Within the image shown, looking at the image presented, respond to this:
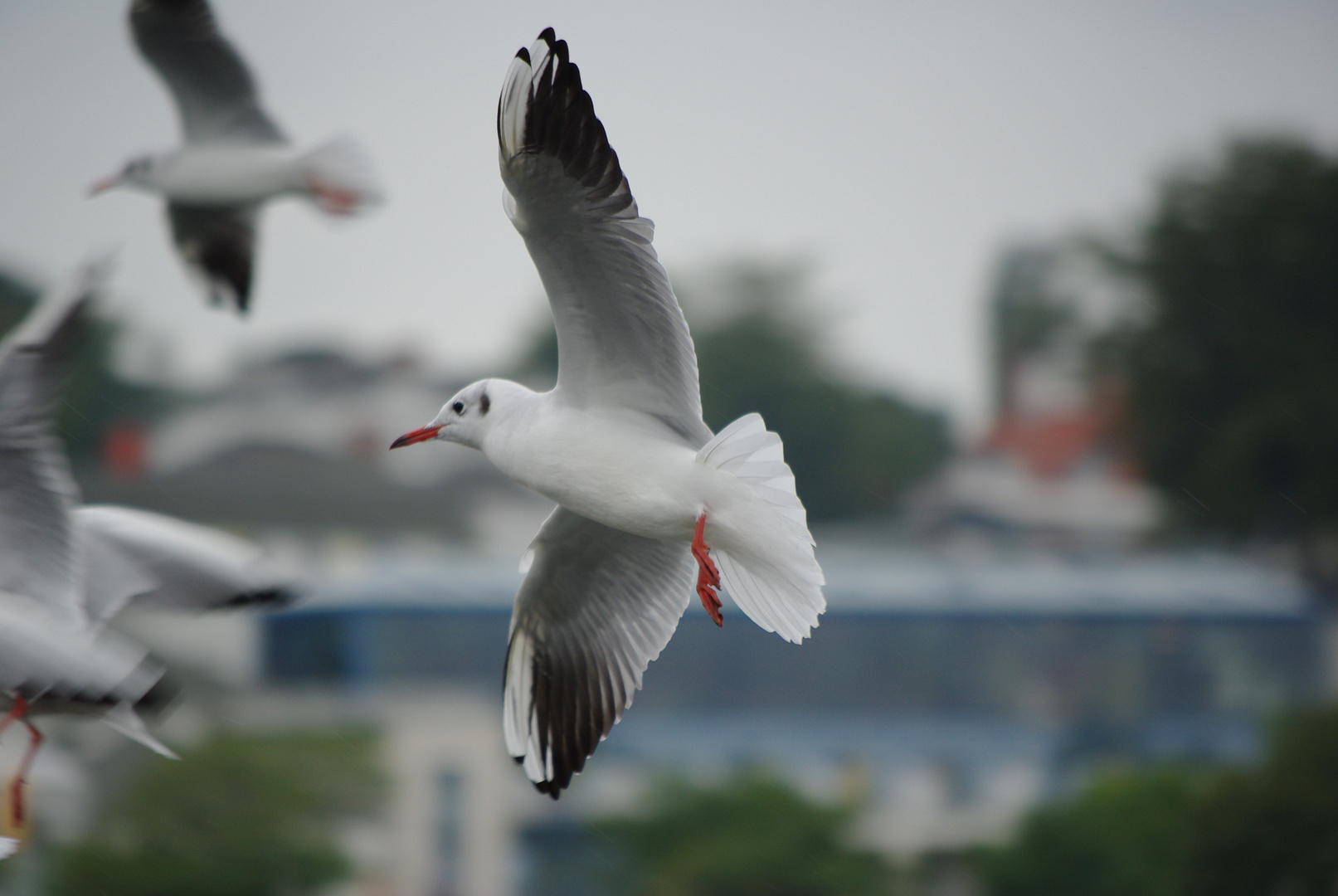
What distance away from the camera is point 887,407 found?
38.6 metres

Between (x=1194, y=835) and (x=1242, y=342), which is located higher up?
(x=1242, y=342)

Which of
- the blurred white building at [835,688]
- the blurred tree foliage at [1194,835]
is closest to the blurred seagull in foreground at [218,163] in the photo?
the blurred tree foliage at [1194,835]

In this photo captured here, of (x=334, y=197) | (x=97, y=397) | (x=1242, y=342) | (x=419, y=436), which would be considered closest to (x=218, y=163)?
(x=334, y=197)

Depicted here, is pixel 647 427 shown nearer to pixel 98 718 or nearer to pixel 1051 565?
pixel 98 718

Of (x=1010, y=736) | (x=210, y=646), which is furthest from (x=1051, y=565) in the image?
(x=210, y=646)

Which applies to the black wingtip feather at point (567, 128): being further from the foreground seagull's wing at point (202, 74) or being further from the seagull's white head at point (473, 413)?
the foreground seagull's wing at point (202, 74)

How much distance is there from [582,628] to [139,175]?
2.64 m

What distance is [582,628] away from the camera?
335 centimetres

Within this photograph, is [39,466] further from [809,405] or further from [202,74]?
[809,405]

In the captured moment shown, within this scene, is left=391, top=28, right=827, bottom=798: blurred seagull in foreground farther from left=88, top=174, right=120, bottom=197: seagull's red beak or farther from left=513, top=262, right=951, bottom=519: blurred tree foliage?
left=513, top=262, right=951, bottom=519: blurred tree foliage

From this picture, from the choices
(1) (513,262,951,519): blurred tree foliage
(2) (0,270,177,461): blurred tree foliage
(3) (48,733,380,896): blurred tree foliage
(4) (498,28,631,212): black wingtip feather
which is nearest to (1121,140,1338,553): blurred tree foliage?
(1) (513,262,951,519): blurred tree foliage

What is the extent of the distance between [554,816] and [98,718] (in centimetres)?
1843

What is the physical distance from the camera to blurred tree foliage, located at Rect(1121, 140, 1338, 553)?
2753cm

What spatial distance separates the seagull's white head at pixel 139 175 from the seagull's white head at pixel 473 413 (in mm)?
2362
